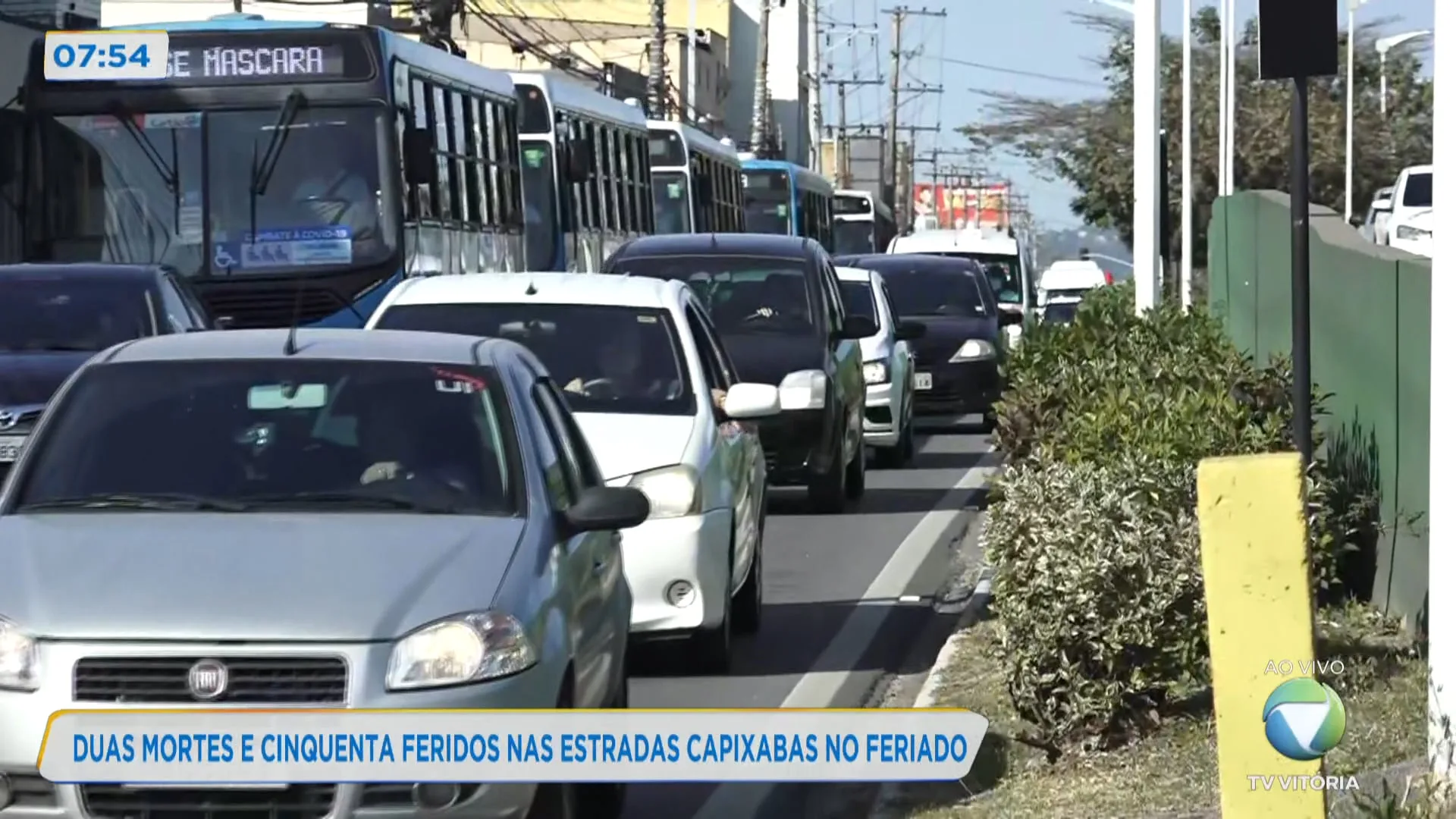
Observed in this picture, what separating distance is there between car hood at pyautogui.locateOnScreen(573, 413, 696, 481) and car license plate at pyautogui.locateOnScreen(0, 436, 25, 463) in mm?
3473

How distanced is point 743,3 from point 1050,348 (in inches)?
4109

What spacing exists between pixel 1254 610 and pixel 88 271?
10.6m

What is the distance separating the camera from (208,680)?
6.07 meters

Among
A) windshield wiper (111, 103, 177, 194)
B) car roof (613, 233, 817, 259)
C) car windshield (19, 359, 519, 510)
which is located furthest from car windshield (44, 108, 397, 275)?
car windshield (19, 359, 519, 510)

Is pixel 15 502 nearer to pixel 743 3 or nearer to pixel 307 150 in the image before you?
pixel 307 150

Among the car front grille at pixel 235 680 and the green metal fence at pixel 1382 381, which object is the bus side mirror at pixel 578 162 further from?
the car front grille at pixel 235 680

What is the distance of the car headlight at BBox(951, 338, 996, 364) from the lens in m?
23.5

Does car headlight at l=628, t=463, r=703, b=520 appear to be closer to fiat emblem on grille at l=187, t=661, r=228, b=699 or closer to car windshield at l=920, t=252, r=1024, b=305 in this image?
fiat emblem on grille at l=187, t=661, r=228, b=699

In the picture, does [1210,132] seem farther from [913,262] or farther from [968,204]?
[968,204]

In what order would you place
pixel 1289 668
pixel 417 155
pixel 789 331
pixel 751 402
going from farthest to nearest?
pixel 417 155 < pixel 789 331 < pixel 751 402 < pixel 1289 668

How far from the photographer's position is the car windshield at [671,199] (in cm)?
3612

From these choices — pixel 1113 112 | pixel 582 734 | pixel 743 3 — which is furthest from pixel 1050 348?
pixel 743 3

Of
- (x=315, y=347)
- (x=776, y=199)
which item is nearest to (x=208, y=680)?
(x=315, y=347)

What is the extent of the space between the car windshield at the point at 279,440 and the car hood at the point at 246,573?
18 cm
